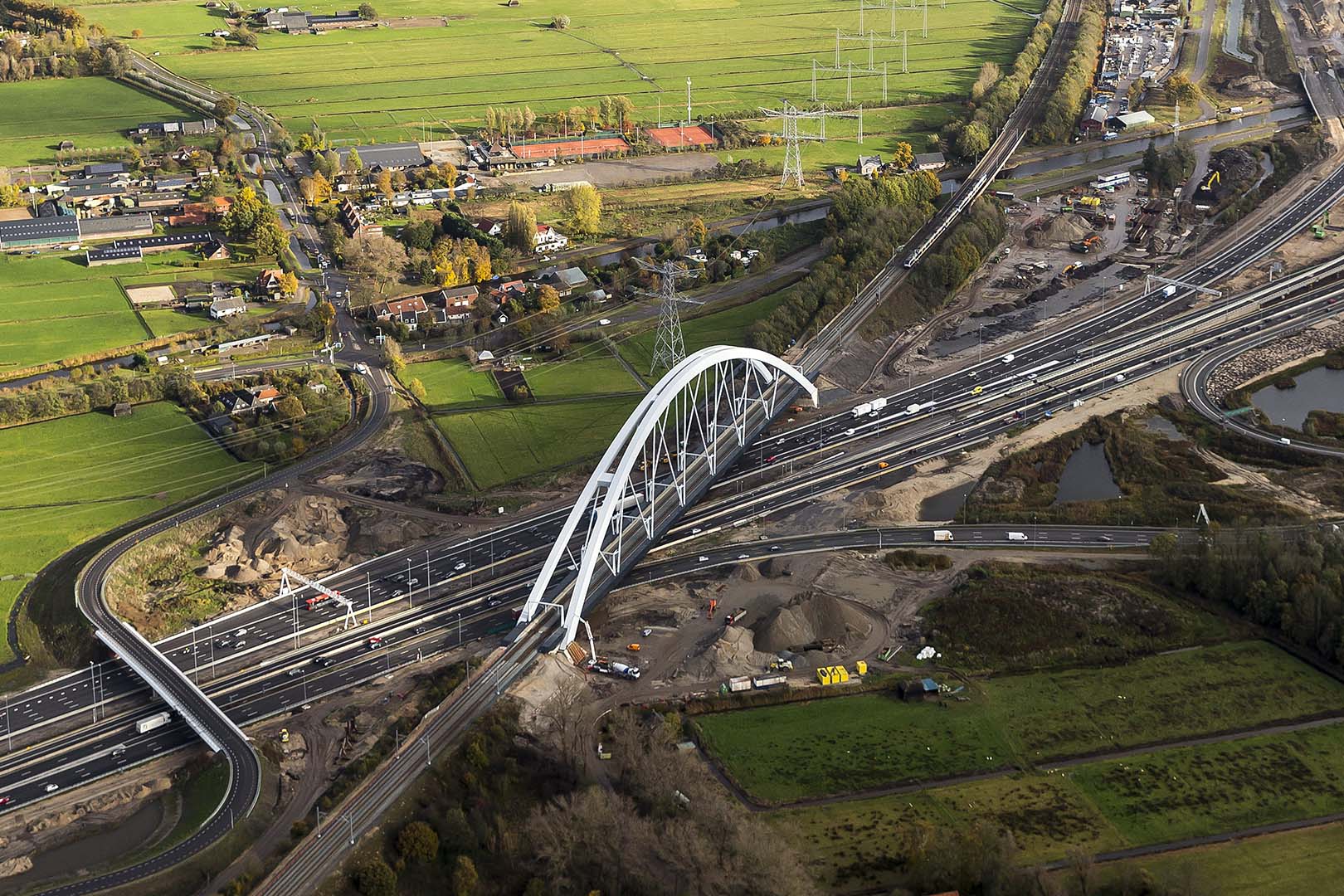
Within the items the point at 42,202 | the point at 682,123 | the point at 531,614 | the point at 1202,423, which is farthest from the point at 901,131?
the point at 531,614

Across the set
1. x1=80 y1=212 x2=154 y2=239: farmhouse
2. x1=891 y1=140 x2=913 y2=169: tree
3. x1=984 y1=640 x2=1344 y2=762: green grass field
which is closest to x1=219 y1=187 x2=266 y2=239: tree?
x1=80 y1=212 x2=154 y2=239: farmhouse

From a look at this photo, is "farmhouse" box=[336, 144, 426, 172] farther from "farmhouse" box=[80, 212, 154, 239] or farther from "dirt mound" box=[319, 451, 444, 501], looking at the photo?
"dirt mound" box=[319, 451, 444, 501]

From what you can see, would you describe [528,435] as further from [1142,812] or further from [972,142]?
[972,142]

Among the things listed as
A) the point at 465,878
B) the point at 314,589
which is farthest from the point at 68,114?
the point at 465,878

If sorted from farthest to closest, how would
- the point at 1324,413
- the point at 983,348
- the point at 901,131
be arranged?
1. the point at 901,131
2. the point at 983,348
3. the point at 1324,413

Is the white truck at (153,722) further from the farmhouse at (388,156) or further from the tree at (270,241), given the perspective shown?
the farmhouse at (388,156)

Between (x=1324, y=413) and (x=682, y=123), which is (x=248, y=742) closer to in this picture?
(x=1324, y=413)

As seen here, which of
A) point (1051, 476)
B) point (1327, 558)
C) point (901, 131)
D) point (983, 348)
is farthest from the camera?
point (901, 131)
